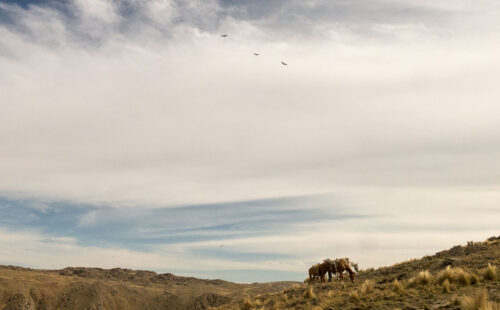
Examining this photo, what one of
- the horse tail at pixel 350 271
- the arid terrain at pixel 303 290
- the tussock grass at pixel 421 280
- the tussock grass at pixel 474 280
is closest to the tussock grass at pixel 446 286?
the arid terrain at pixel 303 290

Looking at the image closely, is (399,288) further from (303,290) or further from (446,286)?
(303,290)

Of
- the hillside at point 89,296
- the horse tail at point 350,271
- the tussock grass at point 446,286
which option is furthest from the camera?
the hillside at point 89,296

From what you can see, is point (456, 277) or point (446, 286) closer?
point (446, 286)

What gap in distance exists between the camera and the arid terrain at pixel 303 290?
1791cm

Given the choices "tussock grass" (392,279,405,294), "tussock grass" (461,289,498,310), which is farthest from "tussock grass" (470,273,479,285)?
"tussock grass" (461,289,498,310)

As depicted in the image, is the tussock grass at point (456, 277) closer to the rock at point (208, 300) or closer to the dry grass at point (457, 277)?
the dry grass at point (457, 277)

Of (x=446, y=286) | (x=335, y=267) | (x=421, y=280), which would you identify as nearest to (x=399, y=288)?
(x=421, y=280)

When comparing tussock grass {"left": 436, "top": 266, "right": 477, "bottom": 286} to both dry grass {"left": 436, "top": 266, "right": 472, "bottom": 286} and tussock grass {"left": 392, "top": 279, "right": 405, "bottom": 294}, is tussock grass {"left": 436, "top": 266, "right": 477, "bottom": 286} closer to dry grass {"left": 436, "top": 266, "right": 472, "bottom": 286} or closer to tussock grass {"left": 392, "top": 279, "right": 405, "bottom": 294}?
dry grass {"left": 436, "top": 266, "right": 472, "bottom": 286}

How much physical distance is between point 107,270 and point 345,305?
193105 mm

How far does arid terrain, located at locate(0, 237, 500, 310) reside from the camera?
17.9m

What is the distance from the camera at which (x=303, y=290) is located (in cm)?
3131

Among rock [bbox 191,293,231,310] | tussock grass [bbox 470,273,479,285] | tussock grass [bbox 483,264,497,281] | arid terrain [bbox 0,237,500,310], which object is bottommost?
rock [bbox 191,293,231,310]

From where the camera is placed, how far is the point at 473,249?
34.6 m

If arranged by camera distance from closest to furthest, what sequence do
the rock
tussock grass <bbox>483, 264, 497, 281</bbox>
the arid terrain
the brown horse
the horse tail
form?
the arid terrain < tussock grass <bbox>483, 264, 497, 281</bbox> < the horse tail < the brown horse < the rock
